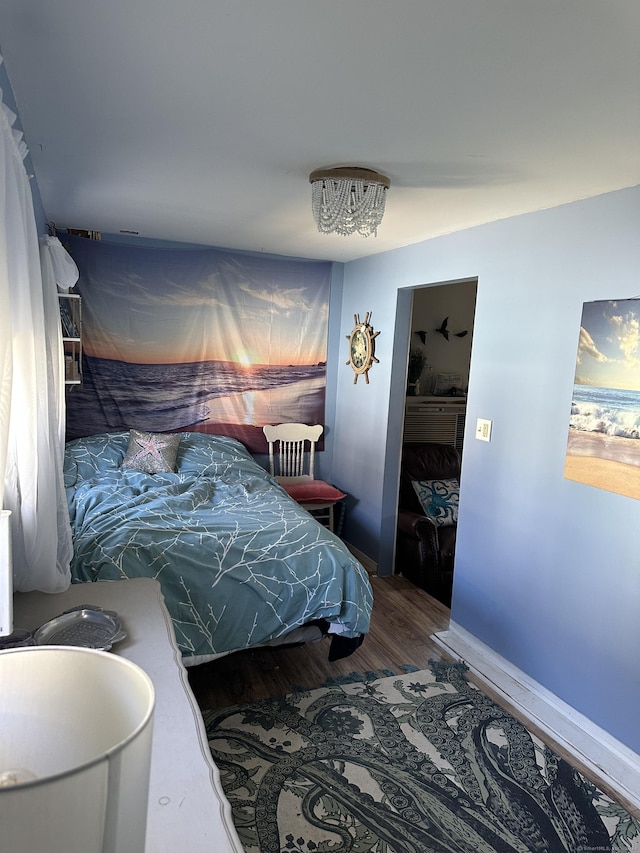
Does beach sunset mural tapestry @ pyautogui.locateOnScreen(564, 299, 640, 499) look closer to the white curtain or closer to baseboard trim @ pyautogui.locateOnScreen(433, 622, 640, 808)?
baseboard trim @ pyautogui.locateOnScreen(433, 622, 640, 808)

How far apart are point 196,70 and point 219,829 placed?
1.63 metres

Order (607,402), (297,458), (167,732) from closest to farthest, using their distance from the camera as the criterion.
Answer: (167,732)
(607,402)
(297,458)

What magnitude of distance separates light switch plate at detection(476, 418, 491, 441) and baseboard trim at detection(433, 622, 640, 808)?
108cm

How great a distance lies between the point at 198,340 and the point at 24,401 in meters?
2.73

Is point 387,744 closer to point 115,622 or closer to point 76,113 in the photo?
point 115,622

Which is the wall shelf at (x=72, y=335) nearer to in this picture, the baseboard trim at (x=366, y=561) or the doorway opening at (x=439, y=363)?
the baseboard trim at (x=366, y=561)

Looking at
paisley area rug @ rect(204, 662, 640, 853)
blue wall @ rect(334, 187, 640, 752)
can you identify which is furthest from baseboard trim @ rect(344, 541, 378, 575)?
paisley area rug @ rect(204, 662, 640, 853)

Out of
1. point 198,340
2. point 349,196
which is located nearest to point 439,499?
point 198,340

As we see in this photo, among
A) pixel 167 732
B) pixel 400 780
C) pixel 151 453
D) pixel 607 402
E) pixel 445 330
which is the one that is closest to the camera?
pixel 167 732

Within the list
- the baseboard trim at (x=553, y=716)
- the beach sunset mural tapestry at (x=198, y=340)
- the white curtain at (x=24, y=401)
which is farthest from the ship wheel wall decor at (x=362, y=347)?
the white curtain at (x=24, y=401)

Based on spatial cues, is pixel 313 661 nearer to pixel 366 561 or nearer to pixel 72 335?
pixel 366 561

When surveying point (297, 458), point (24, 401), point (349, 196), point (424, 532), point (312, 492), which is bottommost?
point (424, 532)

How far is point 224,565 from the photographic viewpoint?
249cm

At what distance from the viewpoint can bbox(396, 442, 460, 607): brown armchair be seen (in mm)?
3760
